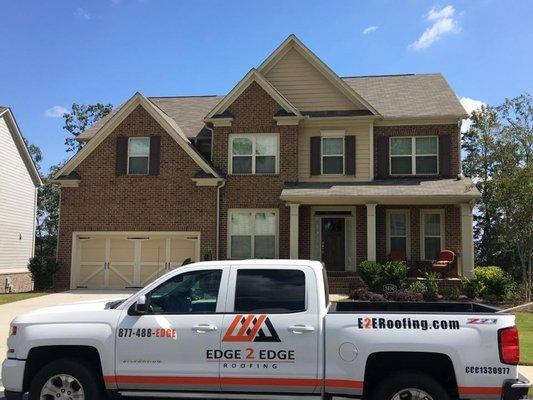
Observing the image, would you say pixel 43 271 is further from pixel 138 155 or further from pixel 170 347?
pixel 170 347

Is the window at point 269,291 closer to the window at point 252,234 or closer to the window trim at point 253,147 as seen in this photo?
the window at point 252,234

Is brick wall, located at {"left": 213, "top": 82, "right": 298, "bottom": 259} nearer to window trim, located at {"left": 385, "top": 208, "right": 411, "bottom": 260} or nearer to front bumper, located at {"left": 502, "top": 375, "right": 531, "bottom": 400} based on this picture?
window trim, located at {"left": 385, "top": 208, "right": 411, "bottom": 260}

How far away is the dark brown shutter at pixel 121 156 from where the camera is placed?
70.3 feet

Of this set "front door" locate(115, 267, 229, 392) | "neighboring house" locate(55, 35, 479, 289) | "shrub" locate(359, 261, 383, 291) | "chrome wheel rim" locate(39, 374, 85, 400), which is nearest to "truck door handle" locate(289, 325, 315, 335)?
"front door" locate(115, 267, 229, 392)

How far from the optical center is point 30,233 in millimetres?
30281

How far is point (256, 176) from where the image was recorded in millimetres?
21203

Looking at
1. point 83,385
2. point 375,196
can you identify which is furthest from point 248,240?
point 83,385

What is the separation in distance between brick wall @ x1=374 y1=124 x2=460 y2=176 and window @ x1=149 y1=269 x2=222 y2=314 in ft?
54.0

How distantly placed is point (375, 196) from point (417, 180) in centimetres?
278

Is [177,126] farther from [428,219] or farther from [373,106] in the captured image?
[428,219]

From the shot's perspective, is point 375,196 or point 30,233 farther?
point 30,233

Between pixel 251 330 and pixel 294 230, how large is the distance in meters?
14.3

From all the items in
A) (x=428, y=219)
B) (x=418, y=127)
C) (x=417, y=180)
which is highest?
(x=418, y=127)

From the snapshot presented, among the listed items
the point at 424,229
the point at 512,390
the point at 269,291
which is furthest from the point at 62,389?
the point at 424,229
